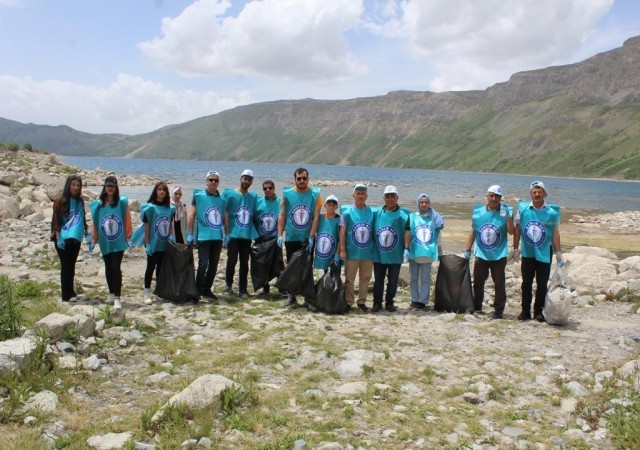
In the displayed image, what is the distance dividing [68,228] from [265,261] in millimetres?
3551

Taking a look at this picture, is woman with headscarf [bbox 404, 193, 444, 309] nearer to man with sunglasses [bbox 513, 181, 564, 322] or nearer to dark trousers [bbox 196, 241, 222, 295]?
man with sunglasses [bbox 513, 181, 564, 322]

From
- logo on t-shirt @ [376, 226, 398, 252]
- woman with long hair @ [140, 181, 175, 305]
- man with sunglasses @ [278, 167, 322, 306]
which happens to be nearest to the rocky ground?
woman with long hair @ [140, 181, 175, 305]

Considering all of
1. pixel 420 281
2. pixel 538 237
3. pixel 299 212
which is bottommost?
pixel 420 281

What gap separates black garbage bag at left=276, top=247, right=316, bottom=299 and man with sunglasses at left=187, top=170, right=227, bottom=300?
1.46 m

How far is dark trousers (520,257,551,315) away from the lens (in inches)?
354

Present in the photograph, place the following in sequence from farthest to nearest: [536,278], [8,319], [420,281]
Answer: [420,281], [536,278], [8,319]

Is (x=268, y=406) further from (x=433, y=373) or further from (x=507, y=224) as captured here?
(x=507, y=224)

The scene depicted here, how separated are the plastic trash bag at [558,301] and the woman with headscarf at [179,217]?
6.60 meters

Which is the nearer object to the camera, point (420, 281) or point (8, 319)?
point (8, 319)

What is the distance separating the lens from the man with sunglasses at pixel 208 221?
31.8ft

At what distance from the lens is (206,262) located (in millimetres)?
10000

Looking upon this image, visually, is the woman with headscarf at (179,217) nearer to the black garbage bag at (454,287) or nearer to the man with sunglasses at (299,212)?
the man with sunglasses at (299,212)

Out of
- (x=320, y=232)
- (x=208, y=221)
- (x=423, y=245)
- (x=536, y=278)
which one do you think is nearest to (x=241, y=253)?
(x=208, y=221)

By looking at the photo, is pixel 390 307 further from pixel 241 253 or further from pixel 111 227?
pixel 111 227
